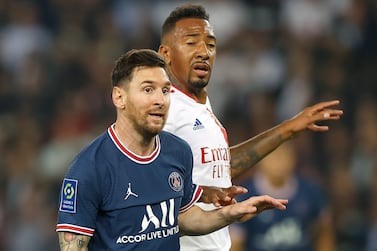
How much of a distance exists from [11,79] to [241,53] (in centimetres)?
284

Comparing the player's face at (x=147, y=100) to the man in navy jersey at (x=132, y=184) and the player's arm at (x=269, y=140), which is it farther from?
the player's arm at (x=269, y=140)

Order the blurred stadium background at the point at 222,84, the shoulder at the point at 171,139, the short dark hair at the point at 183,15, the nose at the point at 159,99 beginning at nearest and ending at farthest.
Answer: the nose at the point at 159,99, the shoulder at the point at 171,139, the short dark hair at the point at 183,15, the blurred stadium background at the point at 222,84

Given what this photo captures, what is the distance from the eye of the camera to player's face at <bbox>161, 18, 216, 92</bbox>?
6.14 metres

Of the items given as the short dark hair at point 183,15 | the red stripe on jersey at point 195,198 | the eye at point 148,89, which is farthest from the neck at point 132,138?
the short dark hair at point 183,15

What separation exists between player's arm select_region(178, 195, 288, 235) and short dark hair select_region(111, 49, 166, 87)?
0.81 meters

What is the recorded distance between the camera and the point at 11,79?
508 inches

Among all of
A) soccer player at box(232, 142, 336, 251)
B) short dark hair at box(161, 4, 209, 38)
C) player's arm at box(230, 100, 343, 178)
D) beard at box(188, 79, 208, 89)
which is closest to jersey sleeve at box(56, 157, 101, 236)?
beard at box(188, 79, 208, 89)

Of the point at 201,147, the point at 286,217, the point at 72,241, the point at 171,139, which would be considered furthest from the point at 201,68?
the point at 286,217

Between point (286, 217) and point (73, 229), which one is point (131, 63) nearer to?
point (73, 229)

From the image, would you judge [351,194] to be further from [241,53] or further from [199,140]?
[199,140]

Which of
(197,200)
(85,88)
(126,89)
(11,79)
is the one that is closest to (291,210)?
(197,200)

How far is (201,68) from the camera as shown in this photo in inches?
243

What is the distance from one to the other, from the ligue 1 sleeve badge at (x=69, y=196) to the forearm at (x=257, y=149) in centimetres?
163

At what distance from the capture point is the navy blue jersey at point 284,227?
861cm
